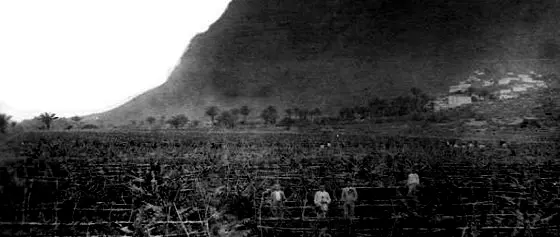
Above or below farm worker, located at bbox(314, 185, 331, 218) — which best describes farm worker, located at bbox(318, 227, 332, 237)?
below

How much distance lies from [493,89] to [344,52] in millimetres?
48388

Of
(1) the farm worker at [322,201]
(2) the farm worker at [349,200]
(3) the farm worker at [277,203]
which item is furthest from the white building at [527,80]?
(3) the farm worker at [277,203]

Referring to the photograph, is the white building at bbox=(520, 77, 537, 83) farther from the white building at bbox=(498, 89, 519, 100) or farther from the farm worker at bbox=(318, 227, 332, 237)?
the farm worker at bbox=(318, 227, 332, 237)

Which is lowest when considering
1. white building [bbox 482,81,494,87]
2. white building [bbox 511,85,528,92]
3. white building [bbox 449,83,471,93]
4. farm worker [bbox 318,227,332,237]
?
farm worker [bbox 318,227,332,237]

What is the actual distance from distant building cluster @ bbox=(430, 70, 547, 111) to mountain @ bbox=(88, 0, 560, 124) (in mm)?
5608

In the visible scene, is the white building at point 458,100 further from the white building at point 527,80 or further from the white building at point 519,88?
the white building at point 527,80

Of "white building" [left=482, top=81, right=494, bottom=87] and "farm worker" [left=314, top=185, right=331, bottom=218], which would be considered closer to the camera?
"farm worker" [left=314, top=185, right=331, bottom=218]

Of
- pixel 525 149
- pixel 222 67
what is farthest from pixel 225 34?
pixel 525 149

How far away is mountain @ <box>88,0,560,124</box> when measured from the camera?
354ft

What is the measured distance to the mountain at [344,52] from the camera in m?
108

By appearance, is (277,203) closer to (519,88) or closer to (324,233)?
(324,233)

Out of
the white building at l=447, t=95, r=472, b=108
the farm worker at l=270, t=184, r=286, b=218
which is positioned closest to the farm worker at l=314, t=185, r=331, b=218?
the farm worker at l=270, t=184, r=286, b=218

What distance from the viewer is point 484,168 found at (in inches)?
774

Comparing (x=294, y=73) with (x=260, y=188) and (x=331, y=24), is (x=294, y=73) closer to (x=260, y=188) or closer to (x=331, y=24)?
(x=331, y=24)
